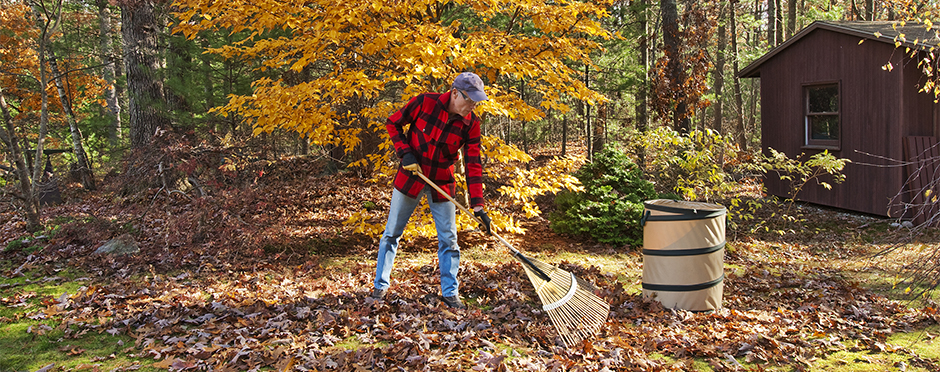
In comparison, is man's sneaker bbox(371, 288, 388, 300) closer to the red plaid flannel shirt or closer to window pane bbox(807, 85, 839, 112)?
the red plaid flannel shirt

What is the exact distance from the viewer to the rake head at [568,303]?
12.2ft

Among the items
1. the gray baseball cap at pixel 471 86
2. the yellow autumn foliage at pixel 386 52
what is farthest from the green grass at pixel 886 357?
the yellow autumn foliage at pixel 386 52

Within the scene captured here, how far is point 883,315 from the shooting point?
450cm

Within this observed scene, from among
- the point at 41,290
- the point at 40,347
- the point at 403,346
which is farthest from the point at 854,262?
the point at 41,290

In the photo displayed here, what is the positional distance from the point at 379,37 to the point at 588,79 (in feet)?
36.5

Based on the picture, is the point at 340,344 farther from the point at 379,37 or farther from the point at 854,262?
the point at 854,262

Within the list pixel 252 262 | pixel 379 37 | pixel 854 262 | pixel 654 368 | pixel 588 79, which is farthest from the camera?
pixel 588 79

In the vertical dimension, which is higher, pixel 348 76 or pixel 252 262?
pixel 348 76

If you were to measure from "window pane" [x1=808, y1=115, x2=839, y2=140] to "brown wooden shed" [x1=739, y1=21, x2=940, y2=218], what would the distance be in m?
0.02

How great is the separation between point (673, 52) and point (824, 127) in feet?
10.6

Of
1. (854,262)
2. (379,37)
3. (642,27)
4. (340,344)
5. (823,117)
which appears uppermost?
(642,27)

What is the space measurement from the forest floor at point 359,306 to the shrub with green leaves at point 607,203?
307 mm

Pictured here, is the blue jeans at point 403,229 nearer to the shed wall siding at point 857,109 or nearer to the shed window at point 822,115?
the shed wall siding at point 857,109

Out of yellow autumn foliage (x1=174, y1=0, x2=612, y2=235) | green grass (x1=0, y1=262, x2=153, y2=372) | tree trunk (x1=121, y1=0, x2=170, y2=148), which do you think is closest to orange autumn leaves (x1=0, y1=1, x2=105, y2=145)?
tree trunk (x1=121, y1=0, x2=170, y2=148)
